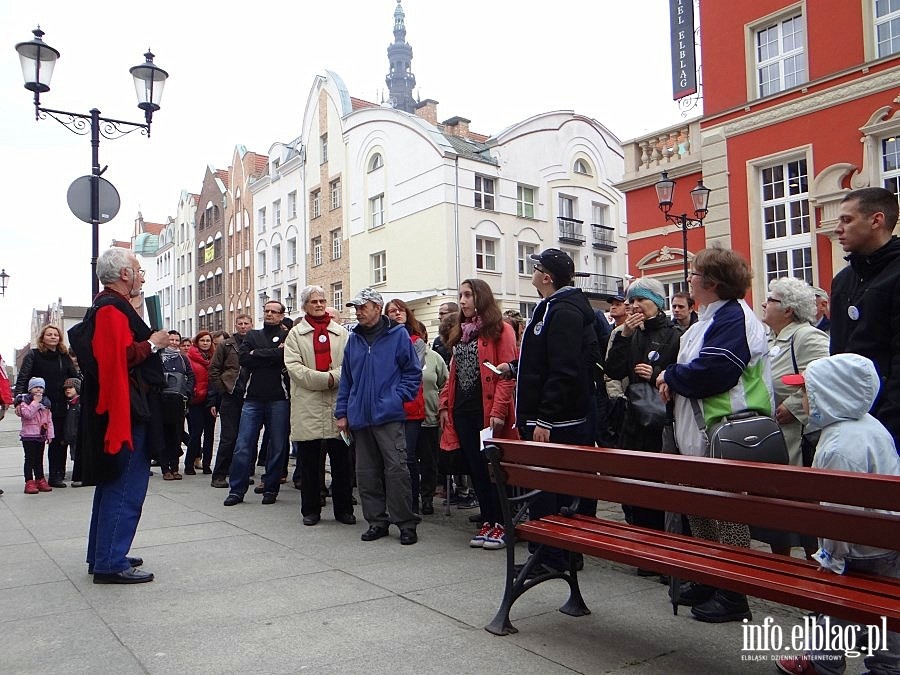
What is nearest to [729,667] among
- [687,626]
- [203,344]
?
[687,626]

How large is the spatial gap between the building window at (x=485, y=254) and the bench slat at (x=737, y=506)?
1220 inches

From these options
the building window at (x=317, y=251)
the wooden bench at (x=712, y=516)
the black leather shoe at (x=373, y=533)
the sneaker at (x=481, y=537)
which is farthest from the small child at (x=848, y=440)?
the building window at (x=317, y=251)

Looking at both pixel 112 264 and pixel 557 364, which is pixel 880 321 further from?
pixel 112 264

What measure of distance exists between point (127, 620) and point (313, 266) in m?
38.3

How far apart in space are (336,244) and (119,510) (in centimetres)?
3601

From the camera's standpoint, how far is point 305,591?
4.53 m

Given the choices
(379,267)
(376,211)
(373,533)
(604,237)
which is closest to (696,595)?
(373,533)

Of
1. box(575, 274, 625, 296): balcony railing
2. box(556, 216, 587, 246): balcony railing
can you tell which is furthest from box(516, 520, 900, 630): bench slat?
box(575, 274, 625, 296): balcony railing

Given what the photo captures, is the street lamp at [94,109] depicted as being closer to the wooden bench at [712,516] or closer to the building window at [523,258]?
the wooden bench at [712,516]

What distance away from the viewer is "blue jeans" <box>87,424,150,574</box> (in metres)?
4.77

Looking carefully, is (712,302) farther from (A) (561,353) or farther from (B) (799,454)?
(B) (799,454)

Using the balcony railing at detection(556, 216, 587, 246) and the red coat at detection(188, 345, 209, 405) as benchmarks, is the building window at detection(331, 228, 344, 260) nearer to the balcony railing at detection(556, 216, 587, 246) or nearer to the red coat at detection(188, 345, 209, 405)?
the balcony railing at detection(556, 216, 587, 246)

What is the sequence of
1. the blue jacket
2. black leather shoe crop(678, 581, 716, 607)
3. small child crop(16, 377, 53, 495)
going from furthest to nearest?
1. small child crop(16, 377, 53, 495)
2. the blue jacket
3. black leather shoe crop(678, 581, 716, 607)

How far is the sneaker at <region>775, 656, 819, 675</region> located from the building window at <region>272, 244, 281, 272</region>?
4359 centimetres
